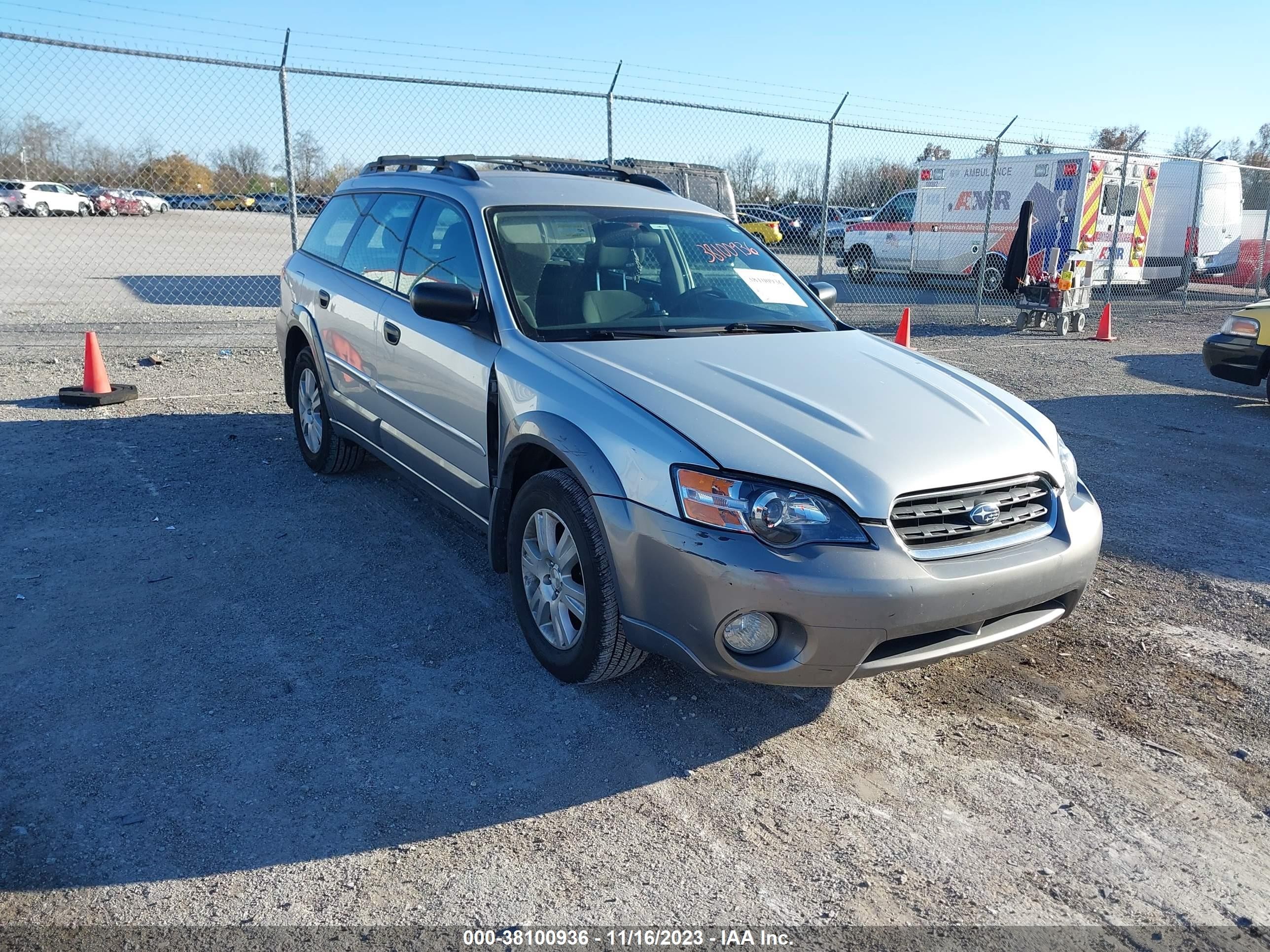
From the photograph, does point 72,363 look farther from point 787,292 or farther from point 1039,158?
point 1039,158

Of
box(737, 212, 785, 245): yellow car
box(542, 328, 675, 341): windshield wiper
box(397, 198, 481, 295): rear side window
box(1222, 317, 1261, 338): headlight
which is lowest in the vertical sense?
box(1222, 317, 1261, 338): headlight

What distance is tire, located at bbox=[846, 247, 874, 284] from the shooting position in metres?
21.2

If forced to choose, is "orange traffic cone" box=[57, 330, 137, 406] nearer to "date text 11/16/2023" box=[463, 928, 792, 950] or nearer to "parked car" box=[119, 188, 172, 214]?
"parked car" box=[119, 188, 172, 214]

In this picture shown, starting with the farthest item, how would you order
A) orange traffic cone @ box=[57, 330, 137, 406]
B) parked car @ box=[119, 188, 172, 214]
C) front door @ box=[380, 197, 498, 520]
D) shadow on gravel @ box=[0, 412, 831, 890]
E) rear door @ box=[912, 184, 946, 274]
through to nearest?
1. rear door @ box=[912, 184, 946, 274]
2. parked car @ box=[119, 188, 172, 214]
3. orange traffic cone @ box=[57, 330, 137, 406]
4. front door @ box=[380, 197, 498, 520]
5. shadow on gravel @ box=[0, 412, 831, 890]

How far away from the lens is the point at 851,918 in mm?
2498

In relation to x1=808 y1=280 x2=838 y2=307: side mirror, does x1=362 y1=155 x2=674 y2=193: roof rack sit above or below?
above

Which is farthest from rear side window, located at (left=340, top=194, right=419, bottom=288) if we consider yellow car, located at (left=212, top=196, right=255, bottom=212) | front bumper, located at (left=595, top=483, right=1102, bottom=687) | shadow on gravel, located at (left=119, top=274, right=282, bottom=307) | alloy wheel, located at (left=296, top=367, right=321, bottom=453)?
shadow on gravel, located at (left=119, top=274, right=282, bottom=307)

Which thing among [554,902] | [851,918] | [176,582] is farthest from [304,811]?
[176,582]

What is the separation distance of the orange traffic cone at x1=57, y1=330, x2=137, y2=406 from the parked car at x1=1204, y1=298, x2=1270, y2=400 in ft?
30.5

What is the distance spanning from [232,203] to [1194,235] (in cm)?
1654

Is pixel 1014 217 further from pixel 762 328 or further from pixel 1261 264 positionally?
pixel 762 328

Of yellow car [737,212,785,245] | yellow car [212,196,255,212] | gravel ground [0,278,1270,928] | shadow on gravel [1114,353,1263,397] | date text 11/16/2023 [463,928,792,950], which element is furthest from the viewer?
yellow car [737,212,785,245]

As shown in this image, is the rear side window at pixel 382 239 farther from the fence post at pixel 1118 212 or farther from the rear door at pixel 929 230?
the rear door at pixel 929 230

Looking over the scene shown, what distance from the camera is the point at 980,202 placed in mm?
18109
